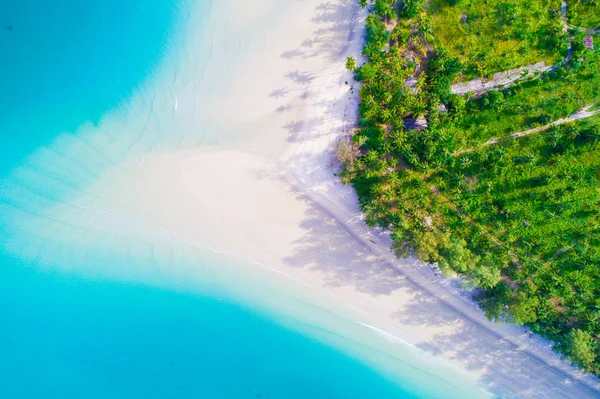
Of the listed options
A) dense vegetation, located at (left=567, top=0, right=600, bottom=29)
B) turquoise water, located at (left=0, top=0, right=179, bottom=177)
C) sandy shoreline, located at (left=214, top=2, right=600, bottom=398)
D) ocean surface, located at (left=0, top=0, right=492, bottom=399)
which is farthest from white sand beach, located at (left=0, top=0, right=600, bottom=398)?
dense vegetation, located at (left=567, top=0, right=600, bottom=29)

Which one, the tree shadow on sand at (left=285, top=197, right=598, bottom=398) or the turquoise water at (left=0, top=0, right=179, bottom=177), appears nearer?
the tree shadow on sand at (left=285, top=197, right=598, bottom=398)

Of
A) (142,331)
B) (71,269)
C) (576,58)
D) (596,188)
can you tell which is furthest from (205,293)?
(576,58)

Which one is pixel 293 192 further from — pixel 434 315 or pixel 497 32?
pixel 497 32

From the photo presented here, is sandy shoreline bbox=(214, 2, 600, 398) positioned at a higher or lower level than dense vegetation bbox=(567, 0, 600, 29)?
lower

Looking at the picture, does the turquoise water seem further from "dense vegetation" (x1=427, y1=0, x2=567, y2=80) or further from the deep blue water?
"dense vegetation" (x1=427, y1=0, x2=567, y2=80)

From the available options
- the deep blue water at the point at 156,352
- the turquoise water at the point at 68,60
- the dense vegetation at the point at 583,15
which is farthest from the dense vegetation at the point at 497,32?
the deep blue water at the point at 156,352

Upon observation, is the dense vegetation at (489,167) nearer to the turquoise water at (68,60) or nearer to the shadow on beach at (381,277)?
the shadow on beach at (381,277)

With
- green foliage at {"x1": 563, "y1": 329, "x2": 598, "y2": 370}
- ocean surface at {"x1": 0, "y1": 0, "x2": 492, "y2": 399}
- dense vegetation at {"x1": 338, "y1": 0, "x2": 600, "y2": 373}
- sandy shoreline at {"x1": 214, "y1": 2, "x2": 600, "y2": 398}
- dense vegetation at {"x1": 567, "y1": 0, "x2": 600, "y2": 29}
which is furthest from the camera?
ocean surface at {"x1": 0, "y1": 0, "x2": 492, "y2": 399}
